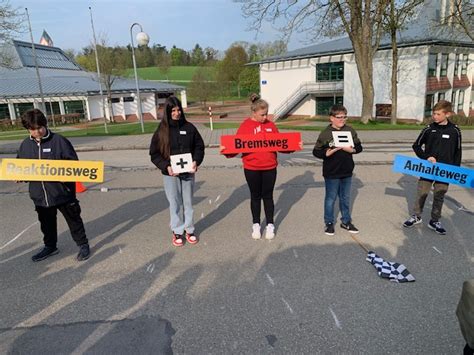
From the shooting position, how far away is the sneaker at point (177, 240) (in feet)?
15.3

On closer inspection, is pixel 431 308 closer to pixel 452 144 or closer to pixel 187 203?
pixel 452 144

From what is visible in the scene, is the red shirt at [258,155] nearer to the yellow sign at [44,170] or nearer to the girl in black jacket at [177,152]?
Answer: the girl in black jacket at [177,152]

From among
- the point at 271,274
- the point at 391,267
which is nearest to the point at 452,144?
the point at 391,267

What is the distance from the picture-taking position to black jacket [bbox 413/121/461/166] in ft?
15.0

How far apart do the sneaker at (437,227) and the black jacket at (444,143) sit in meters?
0.89

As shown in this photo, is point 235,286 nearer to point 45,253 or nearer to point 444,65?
point 45,253

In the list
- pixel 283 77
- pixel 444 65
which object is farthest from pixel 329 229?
pixel 283 77

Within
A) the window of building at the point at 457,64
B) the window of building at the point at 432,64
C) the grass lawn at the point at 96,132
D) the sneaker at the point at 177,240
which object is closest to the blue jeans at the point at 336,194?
the sneaker at the point at 177,240

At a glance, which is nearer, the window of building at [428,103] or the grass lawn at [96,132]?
the grass lawn at [96,132]

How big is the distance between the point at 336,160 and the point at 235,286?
7.39ft

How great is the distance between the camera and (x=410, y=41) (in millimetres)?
27859

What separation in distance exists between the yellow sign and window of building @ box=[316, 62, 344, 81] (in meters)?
32.6

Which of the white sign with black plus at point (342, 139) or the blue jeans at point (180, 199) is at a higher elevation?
the white sign with black plus at point (342, 139)

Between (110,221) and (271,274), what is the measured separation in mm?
3193
